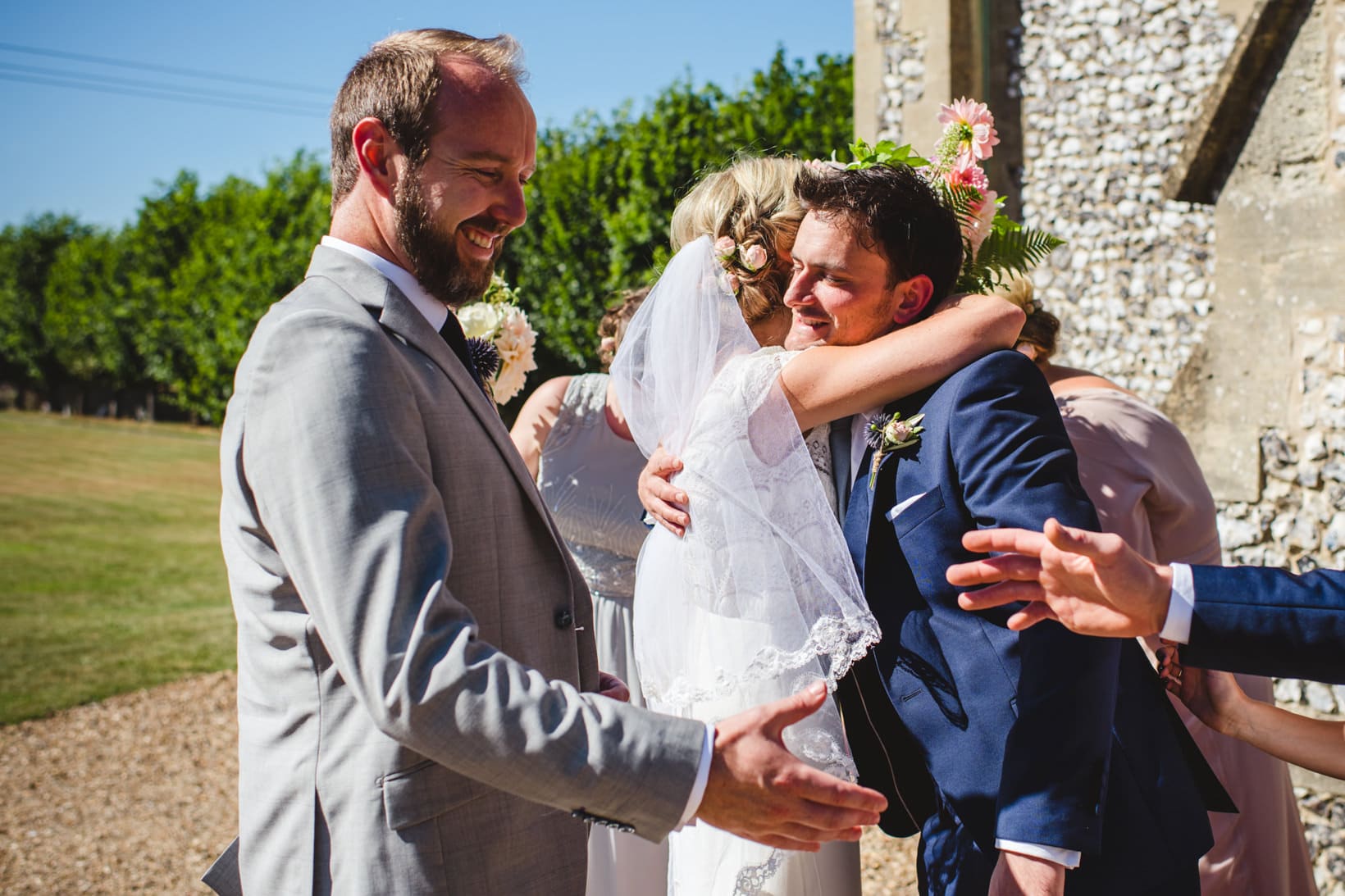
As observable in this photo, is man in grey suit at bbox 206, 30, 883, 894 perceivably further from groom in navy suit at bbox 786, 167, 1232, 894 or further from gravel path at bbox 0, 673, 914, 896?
gravel path at bbox 0, 673, 914, 896

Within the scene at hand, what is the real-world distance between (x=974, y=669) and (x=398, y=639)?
1.13m

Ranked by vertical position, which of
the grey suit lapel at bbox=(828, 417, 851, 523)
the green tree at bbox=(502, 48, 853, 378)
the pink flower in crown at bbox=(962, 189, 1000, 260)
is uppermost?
the green tree at bbox=(502, 48, 853, 378)

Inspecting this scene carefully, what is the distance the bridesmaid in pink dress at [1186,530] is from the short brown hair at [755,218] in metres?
0.97

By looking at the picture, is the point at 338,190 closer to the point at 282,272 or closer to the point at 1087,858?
the point at 1087,858

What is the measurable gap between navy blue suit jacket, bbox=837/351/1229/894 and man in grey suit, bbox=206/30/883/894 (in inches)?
17.8

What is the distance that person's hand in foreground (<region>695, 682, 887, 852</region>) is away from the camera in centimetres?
158

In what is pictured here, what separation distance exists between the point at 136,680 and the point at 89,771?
2.06 metres

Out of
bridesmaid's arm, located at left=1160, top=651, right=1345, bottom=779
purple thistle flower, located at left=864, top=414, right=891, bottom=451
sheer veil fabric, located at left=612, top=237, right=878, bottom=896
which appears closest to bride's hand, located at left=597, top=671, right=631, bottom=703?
sheer veil fabric, located at left=612, top=237, right=878, bottom=896

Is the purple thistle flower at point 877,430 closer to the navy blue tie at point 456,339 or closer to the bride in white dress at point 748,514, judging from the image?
the bride in white dress at point 748,514

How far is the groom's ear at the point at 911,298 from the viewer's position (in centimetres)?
235

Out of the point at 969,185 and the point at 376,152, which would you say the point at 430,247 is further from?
the point at 969,185

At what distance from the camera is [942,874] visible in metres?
2.11

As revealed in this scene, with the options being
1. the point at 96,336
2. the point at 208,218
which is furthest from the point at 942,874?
the point at 96,336

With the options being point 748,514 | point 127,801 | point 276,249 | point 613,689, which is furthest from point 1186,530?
point 276,249
